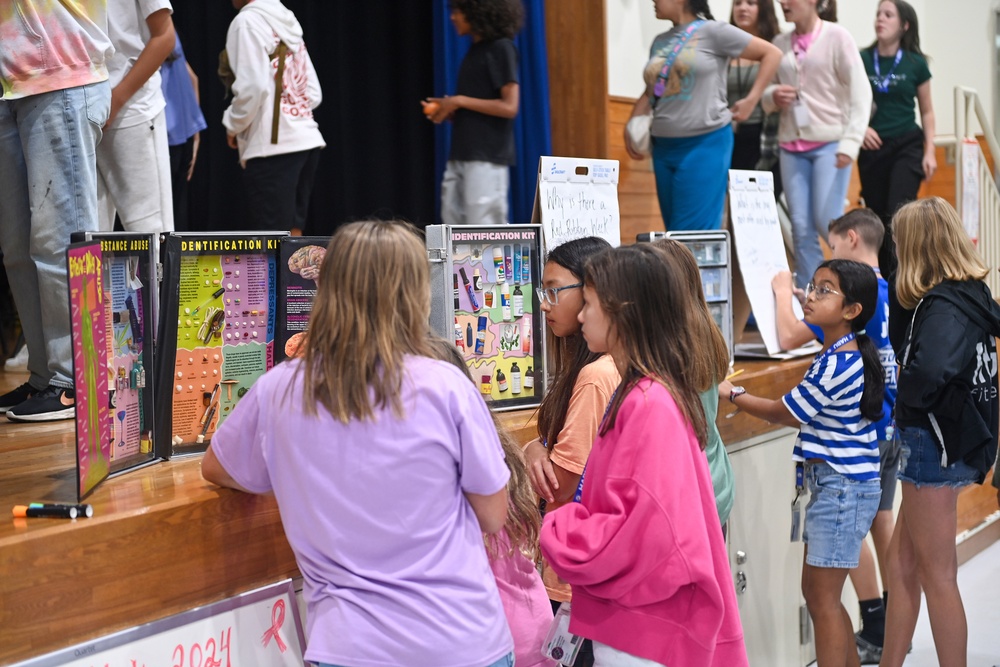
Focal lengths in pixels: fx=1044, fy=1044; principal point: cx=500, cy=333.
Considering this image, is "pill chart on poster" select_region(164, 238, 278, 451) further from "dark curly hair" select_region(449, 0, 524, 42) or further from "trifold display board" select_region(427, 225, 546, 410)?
"dark curly hair" select_region(449, 0, 524, 42)

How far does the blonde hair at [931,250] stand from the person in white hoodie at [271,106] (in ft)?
7.62

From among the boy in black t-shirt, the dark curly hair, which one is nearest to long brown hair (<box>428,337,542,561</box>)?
the boy in black t-shirt

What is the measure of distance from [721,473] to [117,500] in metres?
1.31

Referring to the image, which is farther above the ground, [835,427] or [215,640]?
[835,427]

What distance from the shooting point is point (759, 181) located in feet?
14.0

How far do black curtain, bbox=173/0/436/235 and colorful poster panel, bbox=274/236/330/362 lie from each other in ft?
14.5

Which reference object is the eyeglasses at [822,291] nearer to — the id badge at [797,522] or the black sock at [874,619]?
the id badge at [797,522]

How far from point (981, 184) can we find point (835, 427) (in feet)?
15.9

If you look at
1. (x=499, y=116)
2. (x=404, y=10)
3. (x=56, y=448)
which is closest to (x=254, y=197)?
(x=499, y=116)

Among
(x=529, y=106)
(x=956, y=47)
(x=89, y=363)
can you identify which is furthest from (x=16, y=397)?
(x=956, y=47)

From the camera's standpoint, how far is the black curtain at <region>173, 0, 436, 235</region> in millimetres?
6742

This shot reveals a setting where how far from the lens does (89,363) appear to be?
194 centimetres

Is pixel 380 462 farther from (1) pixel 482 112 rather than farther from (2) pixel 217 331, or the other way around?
(1) pixel 482 112

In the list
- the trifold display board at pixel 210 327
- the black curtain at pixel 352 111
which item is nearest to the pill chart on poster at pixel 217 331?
the trifold display board at pixel 210 327
